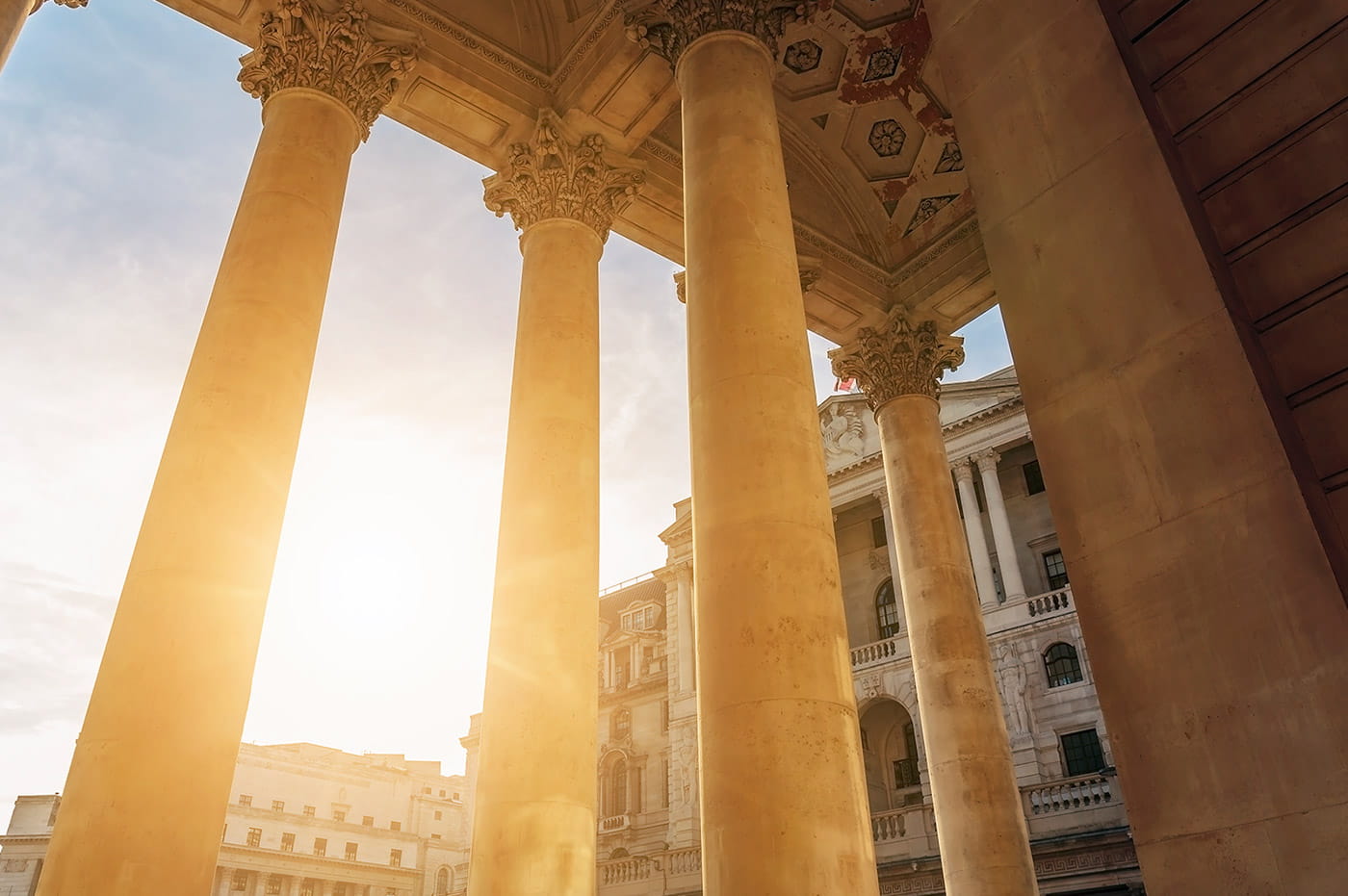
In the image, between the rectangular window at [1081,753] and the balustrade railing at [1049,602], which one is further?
the balustrade railing at [1049,602]

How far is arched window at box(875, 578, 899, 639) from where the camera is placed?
43938mm

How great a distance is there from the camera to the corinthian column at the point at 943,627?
15.4 meters

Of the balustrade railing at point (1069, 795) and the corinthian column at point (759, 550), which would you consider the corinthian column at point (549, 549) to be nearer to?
the corinthian column at point (759, 550)

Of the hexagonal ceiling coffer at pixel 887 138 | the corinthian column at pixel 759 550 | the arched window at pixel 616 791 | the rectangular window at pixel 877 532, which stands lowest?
the corinthian column at pixel 759 550

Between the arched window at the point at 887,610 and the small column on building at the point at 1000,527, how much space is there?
5.71 meters

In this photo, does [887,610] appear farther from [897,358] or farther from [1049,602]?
[897,358]

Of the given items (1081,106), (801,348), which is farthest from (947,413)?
(1081,106)

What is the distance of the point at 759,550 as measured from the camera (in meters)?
8.19

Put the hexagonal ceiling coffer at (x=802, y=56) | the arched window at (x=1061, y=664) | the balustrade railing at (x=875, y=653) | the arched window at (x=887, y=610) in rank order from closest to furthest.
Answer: the hexagonal ceiling coffer at (x=802, y=56), the arched window at (x=1061, y=664), the balustrade railing at (x=875, y=653), the arched window at (x=887, y=610)

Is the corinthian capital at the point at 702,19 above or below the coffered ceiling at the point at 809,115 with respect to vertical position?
below

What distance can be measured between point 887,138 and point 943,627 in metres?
10.9

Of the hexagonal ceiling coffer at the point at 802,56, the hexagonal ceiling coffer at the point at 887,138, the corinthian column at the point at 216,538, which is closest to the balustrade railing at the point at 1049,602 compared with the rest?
the hexagonal ceiling coffer at the point at 887,138

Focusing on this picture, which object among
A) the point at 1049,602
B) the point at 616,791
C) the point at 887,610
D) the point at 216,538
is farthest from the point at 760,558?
the point at 616,791

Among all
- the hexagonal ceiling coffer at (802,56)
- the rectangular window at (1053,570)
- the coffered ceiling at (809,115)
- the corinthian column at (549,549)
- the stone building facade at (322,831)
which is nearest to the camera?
the corinthian column at (549,549)
